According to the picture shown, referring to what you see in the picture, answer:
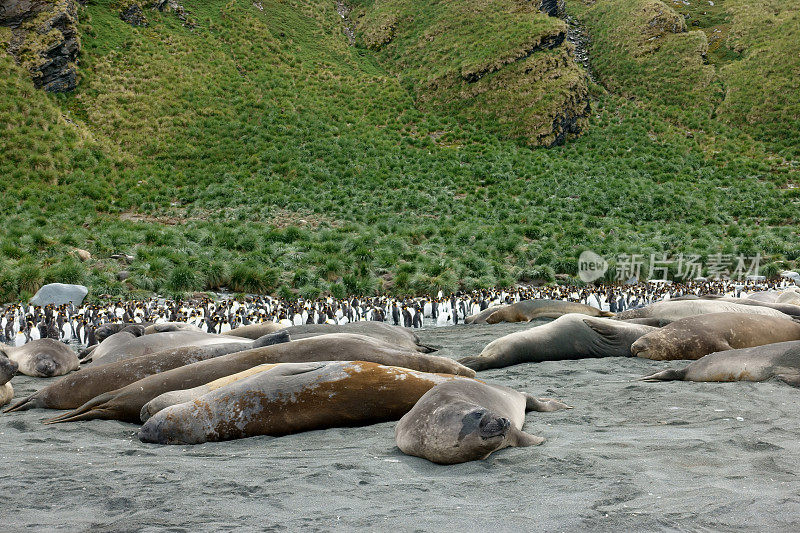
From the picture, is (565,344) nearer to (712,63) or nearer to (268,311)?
(268,311)

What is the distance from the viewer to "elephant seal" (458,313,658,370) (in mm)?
8477

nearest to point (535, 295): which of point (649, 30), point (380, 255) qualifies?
point (380, 255)

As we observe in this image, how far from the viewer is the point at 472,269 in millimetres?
22828

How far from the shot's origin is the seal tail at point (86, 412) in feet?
18.0

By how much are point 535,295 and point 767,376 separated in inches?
546

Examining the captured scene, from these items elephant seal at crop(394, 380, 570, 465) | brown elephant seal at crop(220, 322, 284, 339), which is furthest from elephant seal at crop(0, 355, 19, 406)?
elephant seal at crop(394, 380, 570, 465)

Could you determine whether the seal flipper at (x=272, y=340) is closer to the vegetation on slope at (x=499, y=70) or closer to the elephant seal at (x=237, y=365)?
the elephant seal at (x=237, y=365)

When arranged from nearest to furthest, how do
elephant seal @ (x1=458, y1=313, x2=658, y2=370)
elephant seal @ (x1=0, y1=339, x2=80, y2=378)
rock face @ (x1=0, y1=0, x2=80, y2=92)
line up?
1. elephant seal @ (x1=0, y1=339, x2=80, y2=378)
2. elephant seal @ (x1=458, y1=313, x2=658, y2=370)
3. rock face @ (x1=0, y1=0, x2=80, y2=92)

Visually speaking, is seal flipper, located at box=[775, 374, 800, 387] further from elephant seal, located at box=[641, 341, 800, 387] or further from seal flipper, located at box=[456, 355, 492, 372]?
seal flipper, located at box=[456, 355, 492, 372]

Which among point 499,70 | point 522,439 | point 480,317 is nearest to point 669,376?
point 522,439

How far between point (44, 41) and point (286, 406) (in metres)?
40.1

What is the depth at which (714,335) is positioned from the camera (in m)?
7.56

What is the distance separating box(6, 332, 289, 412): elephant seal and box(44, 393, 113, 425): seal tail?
0.38m

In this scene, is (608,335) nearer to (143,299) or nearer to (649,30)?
(143,299)
